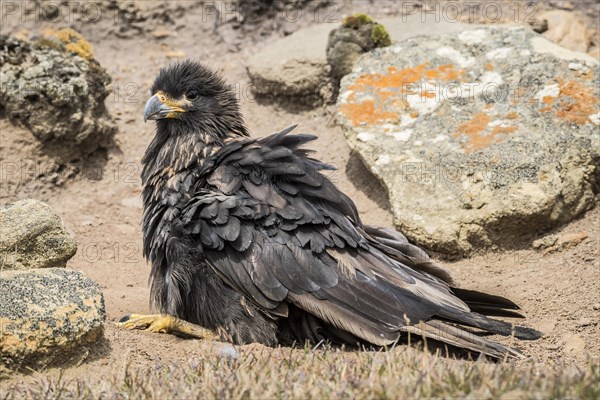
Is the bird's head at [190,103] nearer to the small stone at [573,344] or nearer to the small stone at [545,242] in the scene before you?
the small stone at [545,242]

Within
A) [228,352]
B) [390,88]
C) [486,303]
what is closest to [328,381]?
[228,352]

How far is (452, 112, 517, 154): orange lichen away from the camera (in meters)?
7.66

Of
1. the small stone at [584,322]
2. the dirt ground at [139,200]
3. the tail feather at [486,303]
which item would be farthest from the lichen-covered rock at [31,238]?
the small stone at [584,322]

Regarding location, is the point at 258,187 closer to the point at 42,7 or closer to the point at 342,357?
the point at 342,357

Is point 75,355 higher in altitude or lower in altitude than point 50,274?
lower

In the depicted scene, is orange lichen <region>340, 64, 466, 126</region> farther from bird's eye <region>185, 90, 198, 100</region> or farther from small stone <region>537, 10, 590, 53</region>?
bird's eye <region>185, 90, 198, 100</region>

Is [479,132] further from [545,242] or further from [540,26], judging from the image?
[540,26]

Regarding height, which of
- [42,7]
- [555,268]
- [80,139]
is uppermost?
[42,7]

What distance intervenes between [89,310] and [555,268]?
3858 mm

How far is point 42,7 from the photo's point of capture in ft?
35.9

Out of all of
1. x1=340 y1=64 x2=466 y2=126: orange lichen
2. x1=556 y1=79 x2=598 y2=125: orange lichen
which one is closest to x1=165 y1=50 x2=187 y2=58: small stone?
x1=340 y1=64 x2=466 y2=126: orange lichen

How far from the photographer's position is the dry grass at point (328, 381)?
12.3 feet

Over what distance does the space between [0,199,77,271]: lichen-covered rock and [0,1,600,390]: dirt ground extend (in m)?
0.64

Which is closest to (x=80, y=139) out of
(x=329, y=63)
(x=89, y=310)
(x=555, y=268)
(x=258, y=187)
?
(x=329, y=63)
